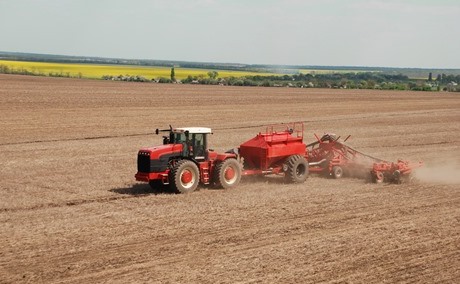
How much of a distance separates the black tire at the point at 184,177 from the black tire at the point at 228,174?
2.20 feet

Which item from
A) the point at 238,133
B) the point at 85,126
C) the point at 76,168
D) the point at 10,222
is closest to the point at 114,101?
the point at 85,126

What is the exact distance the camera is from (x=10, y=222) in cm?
1566

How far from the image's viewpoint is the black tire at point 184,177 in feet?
61.3

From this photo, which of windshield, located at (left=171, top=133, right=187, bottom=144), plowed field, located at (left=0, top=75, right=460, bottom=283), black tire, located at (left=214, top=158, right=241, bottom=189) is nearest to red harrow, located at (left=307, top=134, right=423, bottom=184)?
plowed field, located at (left=0, top=75, right=460, bottom=283)

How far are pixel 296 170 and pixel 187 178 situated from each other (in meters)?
3.82

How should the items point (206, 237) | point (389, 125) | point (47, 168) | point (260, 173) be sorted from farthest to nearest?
point (389, 125), point (47, 168), point (260, 173), point (206, 237)

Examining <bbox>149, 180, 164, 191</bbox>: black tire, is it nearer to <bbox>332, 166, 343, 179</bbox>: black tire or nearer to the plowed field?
the plowed field

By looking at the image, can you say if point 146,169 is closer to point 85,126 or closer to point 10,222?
point 10,222

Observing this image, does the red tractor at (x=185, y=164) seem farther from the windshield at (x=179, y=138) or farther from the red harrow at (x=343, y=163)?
the red harrow at (x=343, y=163)

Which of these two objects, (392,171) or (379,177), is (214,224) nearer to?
(379,177)

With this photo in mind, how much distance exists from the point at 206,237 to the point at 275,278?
2.96 metres

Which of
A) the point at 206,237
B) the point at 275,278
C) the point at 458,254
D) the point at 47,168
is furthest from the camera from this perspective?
the point at 47,168

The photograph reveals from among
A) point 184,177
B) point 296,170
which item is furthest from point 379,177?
point 184,177

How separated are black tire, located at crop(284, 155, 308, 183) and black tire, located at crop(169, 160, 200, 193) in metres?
3.18
